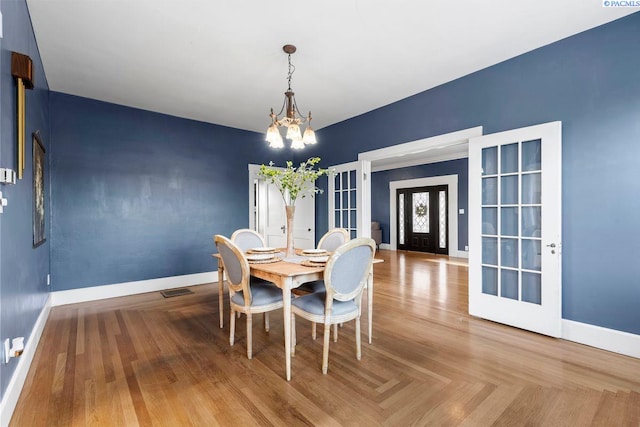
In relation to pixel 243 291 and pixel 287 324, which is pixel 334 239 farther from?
pixel 287 324

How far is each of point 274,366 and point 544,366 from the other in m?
2.03

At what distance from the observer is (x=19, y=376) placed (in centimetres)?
199

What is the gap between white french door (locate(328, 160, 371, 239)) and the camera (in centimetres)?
467

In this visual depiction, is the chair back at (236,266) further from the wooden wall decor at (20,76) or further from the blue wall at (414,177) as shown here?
the blue wall at (414,177)

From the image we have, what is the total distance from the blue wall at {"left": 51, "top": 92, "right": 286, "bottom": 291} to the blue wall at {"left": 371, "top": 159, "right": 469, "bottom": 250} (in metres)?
5.30

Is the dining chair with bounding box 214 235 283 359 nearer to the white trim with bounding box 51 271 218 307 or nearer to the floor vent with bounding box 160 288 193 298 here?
the floor vent with bounding box 160 288 193 298

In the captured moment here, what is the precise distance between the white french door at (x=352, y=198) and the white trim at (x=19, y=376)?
3.60m

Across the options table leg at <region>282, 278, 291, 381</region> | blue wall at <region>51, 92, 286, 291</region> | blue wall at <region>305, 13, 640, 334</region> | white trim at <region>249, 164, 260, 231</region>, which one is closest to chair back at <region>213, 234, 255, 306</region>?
table leg at <region>282, 278, 291, 381</region>

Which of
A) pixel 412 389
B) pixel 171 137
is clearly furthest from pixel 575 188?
pixel 171 137

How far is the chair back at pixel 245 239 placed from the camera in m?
3.45

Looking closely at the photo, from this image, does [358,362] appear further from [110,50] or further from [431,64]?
[110,50]

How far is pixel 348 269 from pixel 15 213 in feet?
7.56

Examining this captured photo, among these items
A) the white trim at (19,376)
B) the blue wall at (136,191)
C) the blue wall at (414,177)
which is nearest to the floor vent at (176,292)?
the blue wall at (136,191)

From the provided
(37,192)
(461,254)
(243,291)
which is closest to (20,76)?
(37,192)
